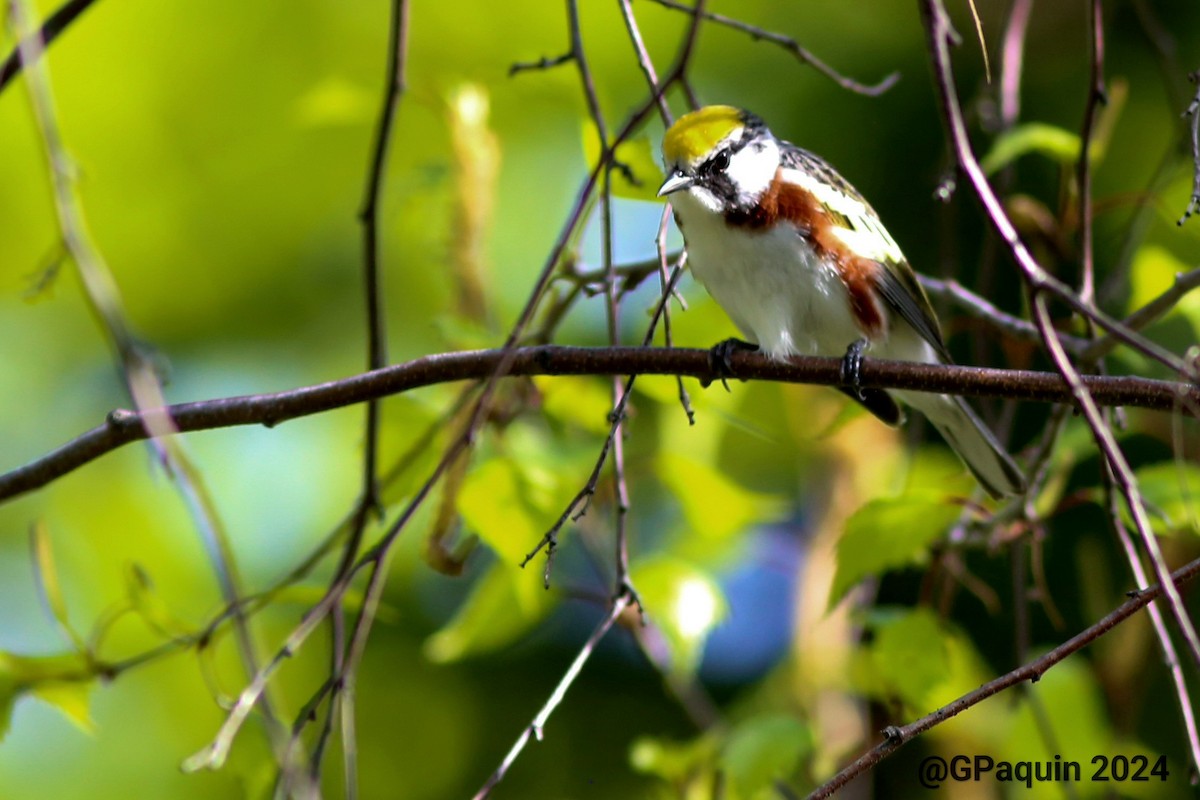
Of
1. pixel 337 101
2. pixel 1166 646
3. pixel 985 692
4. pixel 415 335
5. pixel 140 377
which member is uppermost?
pixel 415 335

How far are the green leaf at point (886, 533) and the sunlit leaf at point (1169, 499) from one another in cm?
35

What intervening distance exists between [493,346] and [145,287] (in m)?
2.75

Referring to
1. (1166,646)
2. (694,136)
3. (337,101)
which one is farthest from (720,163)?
(1166,646)

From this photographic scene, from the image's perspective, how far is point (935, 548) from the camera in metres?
2.84

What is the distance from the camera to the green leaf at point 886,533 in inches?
93.9

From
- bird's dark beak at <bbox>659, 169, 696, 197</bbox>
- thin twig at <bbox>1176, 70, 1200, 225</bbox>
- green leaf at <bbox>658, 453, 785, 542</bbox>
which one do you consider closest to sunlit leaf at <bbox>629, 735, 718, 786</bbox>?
green leaf at <bbox>658, 453, 785, 542</bbox>

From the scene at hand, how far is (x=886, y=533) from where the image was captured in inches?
94.6

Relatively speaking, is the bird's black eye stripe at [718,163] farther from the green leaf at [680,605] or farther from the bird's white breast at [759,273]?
the green leaf at [680,605]

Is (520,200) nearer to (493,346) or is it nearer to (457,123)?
(457,123)

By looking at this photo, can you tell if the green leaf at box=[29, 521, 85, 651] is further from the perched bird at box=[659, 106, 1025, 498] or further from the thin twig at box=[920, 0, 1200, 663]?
the thin twig at box=[920, 0, 1200, 663]

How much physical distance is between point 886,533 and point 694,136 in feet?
3.18

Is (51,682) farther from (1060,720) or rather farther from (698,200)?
(1060,720)

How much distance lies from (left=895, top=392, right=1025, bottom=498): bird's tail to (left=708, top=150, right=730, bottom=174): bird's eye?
2.28 feet

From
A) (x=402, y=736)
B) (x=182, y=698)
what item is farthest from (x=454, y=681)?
(x=182, y=698)
